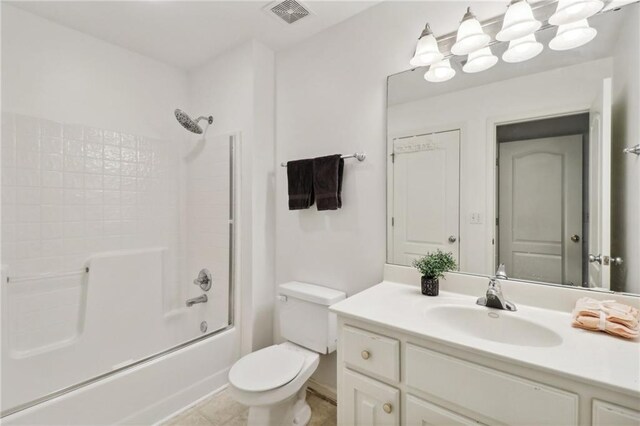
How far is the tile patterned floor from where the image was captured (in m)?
1.65

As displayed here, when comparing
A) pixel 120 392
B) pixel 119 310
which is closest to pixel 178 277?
pixel 119 310

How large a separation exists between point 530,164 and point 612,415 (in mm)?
894

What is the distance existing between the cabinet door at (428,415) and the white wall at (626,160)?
0.78m

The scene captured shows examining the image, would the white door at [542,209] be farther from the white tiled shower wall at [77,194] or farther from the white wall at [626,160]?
the white tiled shower wall at [77,194]

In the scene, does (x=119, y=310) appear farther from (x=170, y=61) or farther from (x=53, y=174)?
(x=170, y=61)

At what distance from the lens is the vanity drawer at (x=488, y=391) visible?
2.56 ft

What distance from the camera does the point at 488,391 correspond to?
870 millimetres

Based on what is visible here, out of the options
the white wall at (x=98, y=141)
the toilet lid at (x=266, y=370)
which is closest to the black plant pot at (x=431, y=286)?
the toilet lid at (x=266, y=370)

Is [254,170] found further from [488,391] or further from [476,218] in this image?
[488,391]

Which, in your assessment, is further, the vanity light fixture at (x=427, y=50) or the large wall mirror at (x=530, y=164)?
the vanity light fixture at (x=427, y=50)

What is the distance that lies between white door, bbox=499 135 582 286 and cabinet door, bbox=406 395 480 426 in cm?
66

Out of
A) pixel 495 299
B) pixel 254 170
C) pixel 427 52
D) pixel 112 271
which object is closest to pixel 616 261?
pixel 495 299

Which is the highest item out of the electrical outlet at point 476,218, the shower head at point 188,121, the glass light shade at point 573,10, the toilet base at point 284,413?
the glass light shade at point 573,10

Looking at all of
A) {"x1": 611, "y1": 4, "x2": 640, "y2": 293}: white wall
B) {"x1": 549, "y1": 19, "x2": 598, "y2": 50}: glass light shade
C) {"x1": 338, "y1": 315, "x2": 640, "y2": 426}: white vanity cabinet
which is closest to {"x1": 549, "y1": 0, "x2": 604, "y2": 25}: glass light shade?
{"x1": 549, "y1": 19, "x2": 598, "y2": 50}: glass light shade
